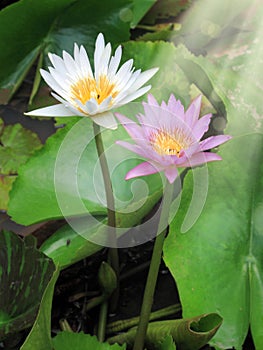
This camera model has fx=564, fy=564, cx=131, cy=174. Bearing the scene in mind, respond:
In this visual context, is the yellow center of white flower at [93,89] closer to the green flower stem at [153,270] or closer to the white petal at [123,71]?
the white petal at [123,71]

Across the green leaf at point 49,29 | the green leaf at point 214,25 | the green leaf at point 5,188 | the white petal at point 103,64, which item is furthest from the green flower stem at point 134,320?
the green leaf at point 214,25

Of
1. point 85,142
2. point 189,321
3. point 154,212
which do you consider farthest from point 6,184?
point 189,321

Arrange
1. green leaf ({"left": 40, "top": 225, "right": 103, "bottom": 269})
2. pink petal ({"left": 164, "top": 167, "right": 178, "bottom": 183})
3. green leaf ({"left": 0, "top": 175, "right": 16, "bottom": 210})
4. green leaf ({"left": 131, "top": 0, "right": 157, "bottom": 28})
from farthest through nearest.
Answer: green leaf ({"left": 131, "top": 0, "right": 157, "bottom": 28}) < green leaf ({"left": 0, "top": 175, "right": 16, "bottom": 210}) < green leaf ({"left": 40, "top": 225, "right": 103, "bottom": 269}) < pink petal ({"left": 164, "top": 167, "right": 178, "bottom": 183})

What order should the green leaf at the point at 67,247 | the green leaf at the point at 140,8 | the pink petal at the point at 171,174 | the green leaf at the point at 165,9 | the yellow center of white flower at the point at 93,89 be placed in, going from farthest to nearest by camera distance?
1. the green leaf at the point at 165,9
2. the green leaf at the point at 140,8
3. the green leaf at the point at 67,247
4. the yellow center of white flower at the point at 93,89
5. the pink petal at the point at 171,174

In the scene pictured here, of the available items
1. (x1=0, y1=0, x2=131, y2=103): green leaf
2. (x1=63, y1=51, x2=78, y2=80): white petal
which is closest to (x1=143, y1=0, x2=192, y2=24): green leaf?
(x1=0, y1=0, x2=131, y2=103): green leaf

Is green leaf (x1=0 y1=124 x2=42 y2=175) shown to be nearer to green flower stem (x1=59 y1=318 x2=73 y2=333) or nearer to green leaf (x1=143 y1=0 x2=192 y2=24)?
green flower stem (x1=59 y1=318 x2=73 y2=333)

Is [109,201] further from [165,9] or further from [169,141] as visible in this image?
[165,9]
